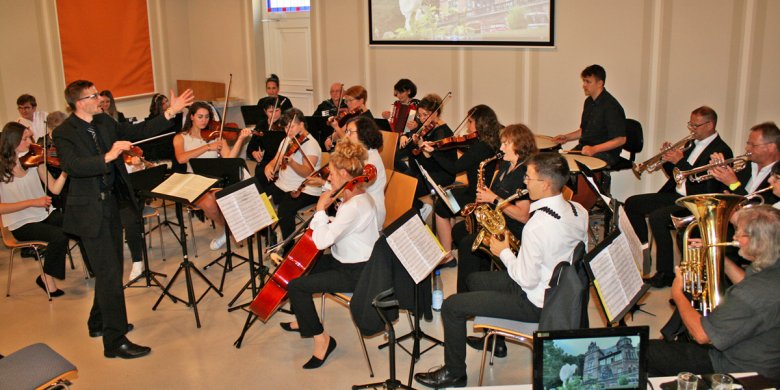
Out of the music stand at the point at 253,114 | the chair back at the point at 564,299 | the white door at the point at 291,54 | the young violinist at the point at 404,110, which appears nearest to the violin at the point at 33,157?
the music stand at the point at 253,114

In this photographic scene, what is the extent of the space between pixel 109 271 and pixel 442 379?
7.03 ft

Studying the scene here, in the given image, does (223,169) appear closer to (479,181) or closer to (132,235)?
(132,235)

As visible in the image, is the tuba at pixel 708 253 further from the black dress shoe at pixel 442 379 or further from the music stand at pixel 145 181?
the music stand at pixel 145 181

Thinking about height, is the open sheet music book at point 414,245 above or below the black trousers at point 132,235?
above

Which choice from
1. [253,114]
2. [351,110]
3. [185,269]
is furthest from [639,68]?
[185,269]

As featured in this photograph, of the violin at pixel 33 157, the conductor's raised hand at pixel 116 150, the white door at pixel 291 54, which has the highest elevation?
the white door at pixel 291 54

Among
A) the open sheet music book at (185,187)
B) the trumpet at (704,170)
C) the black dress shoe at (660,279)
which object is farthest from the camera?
the black dress shoe at (660,279)

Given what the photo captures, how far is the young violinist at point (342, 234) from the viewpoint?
3.94 m

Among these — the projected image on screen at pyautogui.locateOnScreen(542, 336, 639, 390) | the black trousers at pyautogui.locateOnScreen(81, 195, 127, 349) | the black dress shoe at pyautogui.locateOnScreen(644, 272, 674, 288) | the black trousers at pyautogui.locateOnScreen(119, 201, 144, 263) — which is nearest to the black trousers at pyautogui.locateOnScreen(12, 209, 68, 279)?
the black trousers at pyautogui.locateOnScreen(119, 201, 144, 263)

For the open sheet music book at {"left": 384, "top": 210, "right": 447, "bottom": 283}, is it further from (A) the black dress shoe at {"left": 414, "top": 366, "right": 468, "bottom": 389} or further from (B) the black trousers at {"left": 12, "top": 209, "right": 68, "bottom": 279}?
(B) the black trousers at {"left": 12, "top": 209, "right": 68, "bottom": 279}

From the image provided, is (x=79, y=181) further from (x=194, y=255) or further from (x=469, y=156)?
(x=469, y=156)

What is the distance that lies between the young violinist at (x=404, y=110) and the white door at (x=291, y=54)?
2658 mm

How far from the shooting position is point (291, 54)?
991 cm

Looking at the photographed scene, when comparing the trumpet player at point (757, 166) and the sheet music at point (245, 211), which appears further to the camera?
the trumpet player at point (757, 166)
